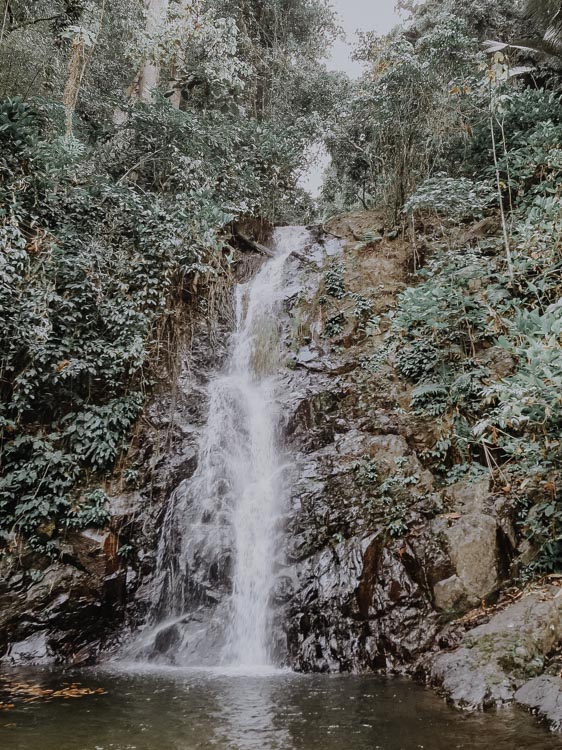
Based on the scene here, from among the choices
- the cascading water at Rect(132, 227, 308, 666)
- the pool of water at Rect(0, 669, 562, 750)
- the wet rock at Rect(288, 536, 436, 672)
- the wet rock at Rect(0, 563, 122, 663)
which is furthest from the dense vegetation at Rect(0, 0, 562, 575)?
the pool of water at Rect(0, 669, 562, 750)

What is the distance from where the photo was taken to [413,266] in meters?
11.4

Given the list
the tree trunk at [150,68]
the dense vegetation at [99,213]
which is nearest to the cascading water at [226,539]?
the dense vegetation at [99,213]

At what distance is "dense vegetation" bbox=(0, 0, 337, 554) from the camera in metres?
8.17

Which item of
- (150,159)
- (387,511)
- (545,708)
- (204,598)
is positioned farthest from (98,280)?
(545,708)

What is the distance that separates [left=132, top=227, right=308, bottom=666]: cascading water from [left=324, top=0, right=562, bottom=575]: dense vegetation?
254 centimetres

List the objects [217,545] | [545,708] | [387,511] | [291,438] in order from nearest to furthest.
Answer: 1. [545,708]
2. [387,511]
3. [217,545]
4. [291,438]

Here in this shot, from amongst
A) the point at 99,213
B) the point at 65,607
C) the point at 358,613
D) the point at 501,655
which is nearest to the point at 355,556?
the point at 358,613

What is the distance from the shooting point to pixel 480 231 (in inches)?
434

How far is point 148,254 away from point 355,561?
22.6 feet

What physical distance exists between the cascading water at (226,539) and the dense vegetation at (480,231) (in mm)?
2542

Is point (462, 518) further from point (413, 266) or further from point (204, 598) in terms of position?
point (413, 266)

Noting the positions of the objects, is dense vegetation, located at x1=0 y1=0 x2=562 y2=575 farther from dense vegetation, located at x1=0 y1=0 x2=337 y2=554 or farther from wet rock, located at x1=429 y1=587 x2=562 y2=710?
wet rock, located at x1=429 y1=587 x2=562 y2=710

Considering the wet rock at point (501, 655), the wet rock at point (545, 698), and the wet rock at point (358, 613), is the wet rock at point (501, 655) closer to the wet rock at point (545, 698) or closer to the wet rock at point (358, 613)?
the wet rock at point (545, 698)

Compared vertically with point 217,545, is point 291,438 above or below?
above
